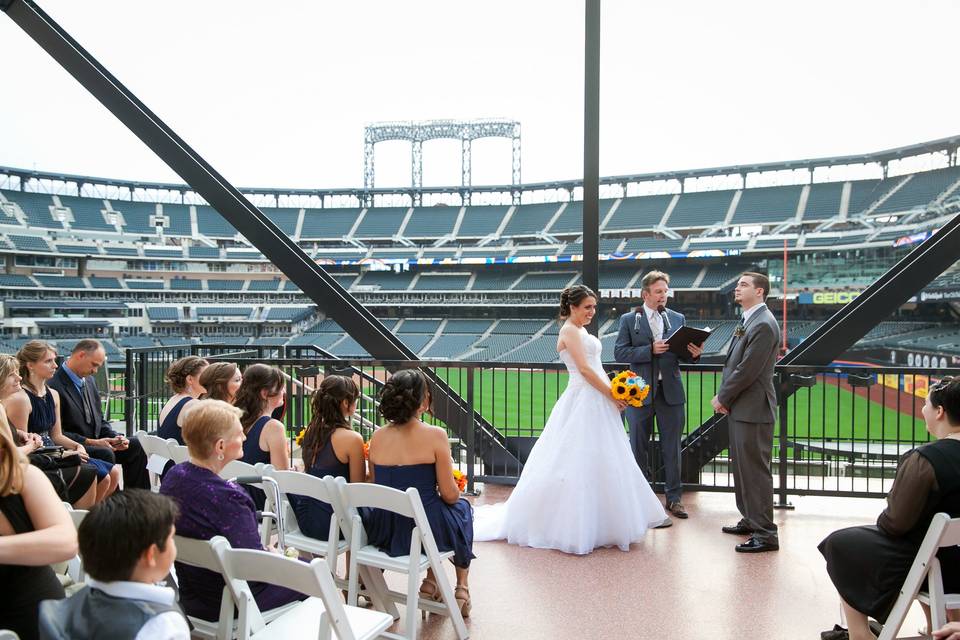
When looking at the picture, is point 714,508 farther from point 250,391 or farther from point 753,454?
point 250,391

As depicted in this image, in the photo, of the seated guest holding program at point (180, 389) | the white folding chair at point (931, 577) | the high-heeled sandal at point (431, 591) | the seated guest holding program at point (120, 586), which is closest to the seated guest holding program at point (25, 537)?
the seated guest holding program at point (120, 586)

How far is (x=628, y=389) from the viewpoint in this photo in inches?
159

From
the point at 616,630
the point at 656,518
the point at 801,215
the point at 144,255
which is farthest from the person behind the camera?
the point at 144,255

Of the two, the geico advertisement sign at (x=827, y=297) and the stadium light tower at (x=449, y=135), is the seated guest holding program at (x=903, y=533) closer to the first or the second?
the geico advertisement sign at (x=827, y=297)

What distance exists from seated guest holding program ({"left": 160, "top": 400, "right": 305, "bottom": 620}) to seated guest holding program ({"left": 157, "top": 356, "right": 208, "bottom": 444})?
1679mm

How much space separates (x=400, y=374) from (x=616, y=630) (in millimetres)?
1436

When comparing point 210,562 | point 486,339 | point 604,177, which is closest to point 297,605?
point 210,562

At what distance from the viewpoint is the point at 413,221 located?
51156 millimetres

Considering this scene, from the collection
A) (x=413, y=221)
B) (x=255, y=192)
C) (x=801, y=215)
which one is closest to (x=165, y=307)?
(x=255, y=192)

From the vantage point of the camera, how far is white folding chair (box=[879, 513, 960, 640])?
2.08 meters

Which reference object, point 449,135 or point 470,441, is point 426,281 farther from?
point 470,441

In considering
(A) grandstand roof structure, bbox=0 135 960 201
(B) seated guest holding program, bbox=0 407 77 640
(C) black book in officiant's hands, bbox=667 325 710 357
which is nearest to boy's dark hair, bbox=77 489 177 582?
(B) seated guest holding program, bbox=0 407 77 640

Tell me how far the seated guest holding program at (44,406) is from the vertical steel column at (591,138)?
3269 millimetres

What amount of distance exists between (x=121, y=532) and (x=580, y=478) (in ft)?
9.22
